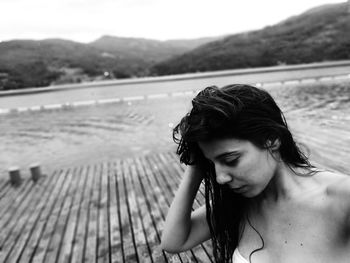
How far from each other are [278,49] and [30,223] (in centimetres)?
9160

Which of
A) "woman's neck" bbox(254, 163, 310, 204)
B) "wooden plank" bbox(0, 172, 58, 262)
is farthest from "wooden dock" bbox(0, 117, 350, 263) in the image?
"woman's neck" bbox(254, 163, 310, 204)

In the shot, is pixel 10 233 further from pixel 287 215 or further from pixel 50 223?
pixel 287 215

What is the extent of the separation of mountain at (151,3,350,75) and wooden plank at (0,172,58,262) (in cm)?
7923

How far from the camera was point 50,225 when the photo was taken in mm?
3896

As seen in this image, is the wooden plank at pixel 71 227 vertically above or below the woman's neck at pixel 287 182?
below

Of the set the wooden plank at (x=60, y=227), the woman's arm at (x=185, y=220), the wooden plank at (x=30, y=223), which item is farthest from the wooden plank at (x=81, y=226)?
the woman's arm at (x=185, y=220)

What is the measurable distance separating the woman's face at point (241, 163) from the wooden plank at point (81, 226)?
100 inches

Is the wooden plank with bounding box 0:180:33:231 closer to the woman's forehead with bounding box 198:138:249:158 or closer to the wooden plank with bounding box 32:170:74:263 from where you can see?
the wooden plank with bounding box 32:170:74:263

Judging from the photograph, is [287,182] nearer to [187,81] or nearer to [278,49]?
[187,81]

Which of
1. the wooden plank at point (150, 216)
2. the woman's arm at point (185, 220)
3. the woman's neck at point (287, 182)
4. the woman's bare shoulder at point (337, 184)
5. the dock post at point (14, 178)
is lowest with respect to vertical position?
the dock post at point (14, 178)

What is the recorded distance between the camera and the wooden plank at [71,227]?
316 cm

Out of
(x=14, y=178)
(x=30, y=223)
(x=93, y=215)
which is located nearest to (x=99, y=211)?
(x=93, y=215)

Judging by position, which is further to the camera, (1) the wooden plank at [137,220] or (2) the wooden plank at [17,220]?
(2) the wooden plank at [17,220]

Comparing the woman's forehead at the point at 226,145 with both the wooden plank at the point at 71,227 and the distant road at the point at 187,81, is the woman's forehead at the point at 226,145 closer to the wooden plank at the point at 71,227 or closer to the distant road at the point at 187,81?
the wooden plank at the point at 71,227
